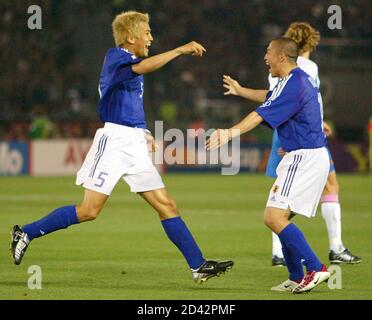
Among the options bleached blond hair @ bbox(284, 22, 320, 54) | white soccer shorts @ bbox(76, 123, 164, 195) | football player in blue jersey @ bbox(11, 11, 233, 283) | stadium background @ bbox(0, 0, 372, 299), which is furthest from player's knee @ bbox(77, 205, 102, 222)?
stadium background @ bbox(0, 0, 372, 299)

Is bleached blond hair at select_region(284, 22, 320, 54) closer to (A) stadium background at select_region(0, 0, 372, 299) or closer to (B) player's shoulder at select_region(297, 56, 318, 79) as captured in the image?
(B) player's shoulder at select_region(297, 56, 318, 79)

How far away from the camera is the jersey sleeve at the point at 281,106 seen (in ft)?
29.6

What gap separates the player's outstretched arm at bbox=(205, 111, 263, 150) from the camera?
28.0 ft

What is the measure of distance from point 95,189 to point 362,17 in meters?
29.0

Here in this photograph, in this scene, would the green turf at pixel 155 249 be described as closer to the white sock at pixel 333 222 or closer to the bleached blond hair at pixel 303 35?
the white sock at pixel 333 222

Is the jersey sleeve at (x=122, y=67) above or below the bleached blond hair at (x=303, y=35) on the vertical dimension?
below

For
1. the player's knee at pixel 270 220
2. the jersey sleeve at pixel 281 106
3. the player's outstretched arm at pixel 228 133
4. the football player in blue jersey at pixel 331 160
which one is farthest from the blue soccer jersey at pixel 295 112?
the football player in blue jersey at pixel 331 160

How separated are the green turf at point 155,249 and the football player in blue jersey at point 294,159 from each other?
0.90ft

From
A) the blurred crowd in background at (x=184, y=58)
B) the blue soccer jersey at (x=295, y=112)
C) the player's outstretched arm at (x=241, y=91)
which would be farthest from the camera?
the blurred crowd in background at (x=184, y=58)

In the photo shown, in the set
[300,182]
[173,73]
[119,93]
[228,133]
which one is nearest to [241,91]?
[119,93]

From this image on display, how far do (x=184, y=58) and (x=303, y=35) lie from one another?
2571 centimetres

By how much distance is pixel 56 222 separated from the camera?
9727 millimetres

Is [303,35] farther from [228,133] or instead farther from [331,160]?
[228,133]

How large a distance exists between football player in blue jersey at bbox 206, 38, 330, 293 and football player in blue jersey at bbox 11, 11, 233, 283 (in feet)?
2.34
